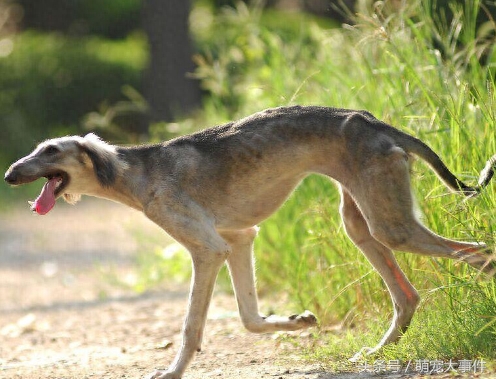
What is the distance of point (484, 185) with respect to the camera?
202 inches

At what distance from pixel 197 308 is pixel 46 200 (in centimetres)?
105

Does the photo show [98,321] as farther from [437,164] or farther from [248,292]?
[437,164]

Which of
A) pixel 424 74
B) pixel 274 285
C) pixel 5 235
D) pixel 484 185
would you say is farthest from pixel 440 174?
pixel 5 235

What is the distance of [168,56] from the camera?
59.6 feet


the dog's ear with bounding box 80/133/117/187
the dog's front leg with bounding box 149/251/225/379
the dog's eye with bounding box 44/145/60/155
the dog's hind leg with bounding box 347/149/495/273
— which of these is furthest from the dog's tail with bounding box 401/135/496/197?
the dog's eye with bounding box 44/145/60/155

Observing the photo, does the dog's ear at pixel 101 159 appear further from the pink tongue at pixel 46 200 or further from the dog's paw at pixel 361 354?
the dog's paw at pixel 361 354

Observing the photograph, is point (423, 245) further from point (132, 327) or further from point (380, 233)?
point (132, 327)

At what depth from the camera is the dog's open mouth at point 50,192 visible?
17.9ft

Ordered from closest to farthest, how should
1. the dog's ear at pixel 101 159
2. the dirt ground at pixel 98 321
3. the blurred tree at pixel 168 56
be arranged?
the dog's ear at pixel 101 159
the dirt ground at pixel 98 321
the blurred tree at pixel 168 56

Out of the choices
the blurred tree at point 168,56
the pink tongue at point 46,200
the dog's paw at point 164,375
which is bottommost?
the dog's paw at point 164,375

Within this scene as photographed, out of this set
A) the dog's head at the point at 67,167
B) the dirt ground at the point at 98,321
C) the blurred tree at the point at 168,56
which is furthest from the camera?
the blurred tree at the point at 168,56

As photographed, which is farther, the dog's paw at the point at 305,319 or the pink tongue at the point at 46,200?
the dog's paw at the point at 305,319

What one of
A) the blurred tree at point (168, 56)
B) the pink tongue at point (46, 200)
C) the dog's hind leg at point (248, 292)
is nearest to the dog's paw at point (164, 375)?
the dog's hind leg at point (248, 292)

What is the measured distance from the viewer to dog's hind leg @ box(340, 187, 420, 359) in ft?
18.4
